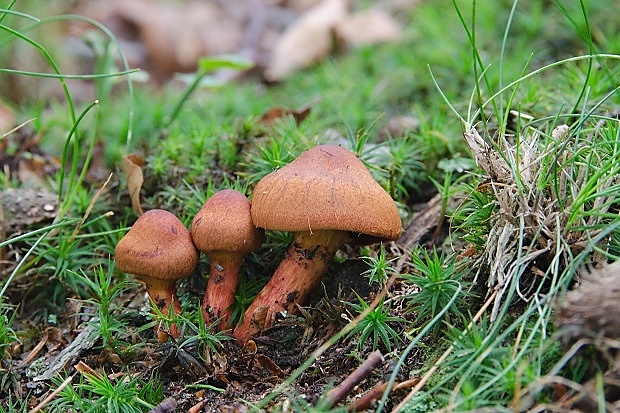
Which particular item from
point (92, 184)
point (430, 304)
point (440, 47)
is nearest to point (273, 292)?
point (430, 304)

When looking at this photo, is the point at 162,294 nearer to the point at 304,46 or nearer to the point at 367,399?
the point at 367,399

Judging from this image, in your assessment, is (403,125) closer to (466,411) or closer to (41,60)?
(466,411)

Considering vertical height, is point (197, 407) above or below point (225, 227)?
below

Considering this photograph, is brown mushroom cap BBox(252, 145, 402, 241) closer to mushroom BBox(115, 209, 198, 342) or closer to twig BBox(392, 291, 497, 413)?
mushroom BBox(115, 209, 198, 342)

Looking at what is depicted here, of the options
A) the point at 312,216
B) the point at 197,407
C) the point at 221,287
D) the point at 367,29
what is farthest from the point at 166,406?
the point at 367,29

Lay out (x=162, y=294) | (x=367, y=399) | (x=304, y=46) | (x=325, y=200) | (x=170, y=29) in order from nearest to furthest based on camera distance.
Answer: (x=367, y=399) < (x=325, y=200) < (x=162, y=294) < (x=304, y=46) < (x=170, y=29)

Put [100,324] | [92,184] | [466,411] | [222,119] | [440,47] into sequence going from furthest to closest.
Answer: [440,47]
[222,119]
[92,184]
[100,324]
[466,411]

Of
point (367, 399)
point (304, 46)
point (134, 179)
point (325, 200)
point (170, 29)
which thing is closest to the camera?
point (367, 399)

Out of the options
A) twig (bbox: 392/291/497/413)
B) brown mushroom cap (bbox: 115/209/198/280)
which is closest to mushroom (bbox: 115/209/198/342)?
brown mushroom cap (bbox: 115/209/198/280)
